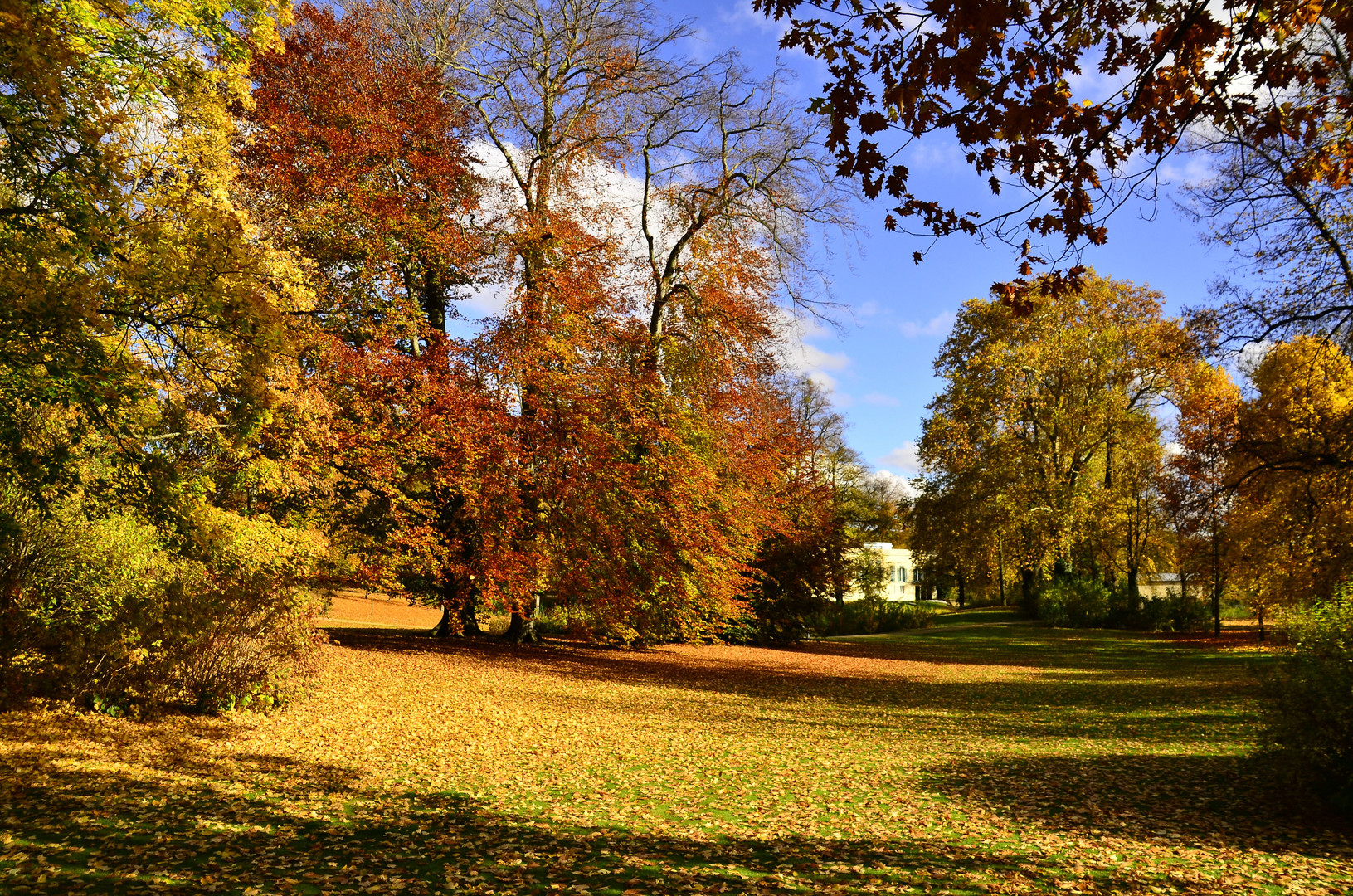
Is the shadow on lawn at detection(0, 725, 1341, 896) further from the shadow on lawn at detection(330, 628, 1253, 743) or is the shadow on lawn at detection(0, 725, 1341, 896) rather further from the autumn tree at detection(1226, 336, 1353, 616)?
the autumn tree at detection(1226, 336, 1353, 616)

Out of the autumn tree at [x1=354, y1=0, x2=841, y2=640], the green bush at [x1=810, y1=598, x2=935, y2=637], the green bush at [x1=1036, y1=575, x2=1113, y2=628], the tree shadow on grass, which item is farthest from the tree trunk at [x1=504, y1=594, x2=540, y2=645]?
the green bush at [x1=1036, y1=575, x2=1113, y2=628]

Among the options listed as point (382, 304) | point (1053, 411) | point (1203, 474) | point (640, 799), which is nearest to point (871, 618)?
point (1053, 411)

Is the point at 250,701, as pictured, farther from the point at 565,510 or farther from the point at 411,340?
the point at 411,340

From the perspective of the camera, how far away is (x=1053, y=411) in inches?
1210

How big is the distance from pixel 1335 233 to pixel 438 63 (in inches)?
742

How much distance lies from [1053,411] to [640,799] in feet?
94.1

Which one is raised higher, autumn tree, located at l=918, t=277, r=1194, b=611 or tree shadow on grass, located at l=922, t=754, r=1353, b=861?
autumn tree, located at l=918, t=277, r=1194, b=611

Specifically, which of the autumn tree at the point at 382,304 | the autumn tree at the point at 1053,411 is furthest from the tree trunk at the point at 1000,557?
the autumn tree at the point at 382,304

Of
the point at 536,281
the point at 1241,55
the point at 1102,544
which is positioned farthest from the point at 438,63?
the point at 1102,544

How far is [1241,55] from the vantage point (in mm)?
4938

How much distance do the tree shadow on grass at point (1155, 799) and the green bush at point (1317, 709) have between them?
327 mm

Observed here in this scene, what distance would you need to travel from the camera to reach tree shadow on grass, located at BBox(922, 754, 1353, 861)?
615cm

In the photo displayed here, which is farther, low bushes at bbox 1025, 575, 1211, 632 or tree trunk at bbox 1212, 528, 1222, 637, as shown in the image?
low bushes at bbox 1025, 575, 1211, 632

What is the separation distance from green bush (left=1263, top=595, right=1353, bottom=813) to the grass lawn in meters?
0.37
